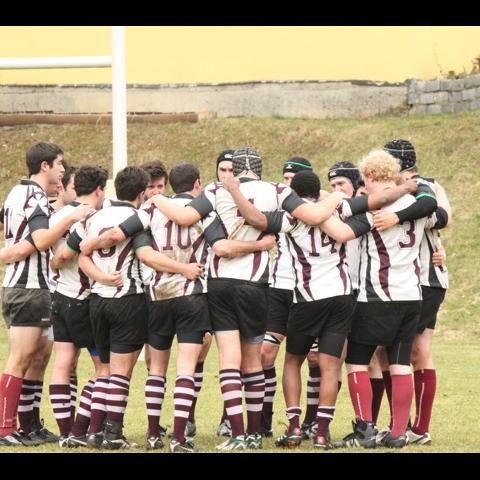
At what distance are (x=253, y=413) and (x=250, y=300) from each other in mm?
764

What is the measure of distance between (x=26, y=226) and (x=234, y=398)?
1857mm

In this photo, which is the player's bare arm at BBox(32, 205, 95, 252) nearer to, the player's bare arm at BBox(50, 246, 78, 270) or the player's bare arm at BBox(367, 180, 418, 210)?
the player's bare arm at BBox(50, 246, 78, 270)

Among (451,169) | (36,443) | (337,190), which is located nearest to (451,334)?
(451,169)

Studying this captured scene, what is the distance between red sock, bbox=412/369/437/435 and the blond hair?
4.60 ft

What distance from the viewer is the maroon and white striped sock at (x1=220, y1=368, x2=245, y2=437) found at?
7.71 meters

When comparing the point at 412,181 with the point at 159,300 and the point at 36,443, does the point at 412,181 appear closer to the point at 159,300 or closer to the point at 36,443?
the point at 159,300

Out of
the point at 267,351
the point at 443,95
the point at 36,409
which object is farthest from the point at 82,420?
the point at 443,95

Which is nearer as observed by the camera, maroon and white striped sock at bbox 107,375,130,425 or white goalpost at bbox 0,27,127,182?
maroon and white striped sock at bbox 107,375,130,425

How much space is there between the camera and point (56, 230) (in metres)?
7.95

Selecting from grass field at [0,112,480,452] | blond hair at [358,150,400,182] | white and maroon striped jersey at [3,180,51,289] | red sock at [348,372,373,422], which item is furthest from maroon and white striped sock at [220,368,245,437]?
grass field at [0,112,480,452]

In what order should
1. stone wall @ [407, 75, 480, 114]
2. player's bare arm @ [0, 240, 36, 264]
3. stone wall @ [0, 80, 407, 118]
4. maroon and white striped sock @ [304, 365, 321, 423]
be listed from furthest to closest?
1. stone wall @ [0, 80, 407, 118]
2. stone wall @ [407, 75, 480, 114]
3. maroon and white striped sock @ [304, 365, 321, 423]
4. player's bare arm @ [0, 240, 36, 264]

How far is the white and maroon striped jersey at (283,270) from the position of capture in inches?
347

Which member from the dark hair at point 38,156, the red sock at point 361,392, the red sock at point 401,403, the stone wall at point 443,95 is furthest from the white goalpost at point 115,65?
the stone wall at point 443,95

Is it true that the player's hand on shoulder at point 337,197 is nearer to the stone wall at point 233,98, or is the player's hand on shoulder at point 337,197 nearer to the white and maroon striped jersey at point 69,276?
the white and maroon striped jersey at point 69,276
